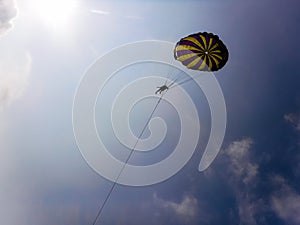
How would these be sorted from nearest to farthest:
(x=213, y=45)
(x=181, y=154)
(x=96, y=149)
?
1. (x=213, y=45)
2. (x=96, y=149)
3. (x=181, y=154)

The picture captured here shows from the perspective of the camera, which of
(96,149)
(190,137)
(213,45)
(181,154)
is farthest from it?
(190,137)

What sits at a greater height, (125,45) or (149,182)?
(125,45)

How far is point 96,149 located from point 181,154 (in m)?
8.83

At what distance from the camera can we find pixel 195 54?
101 ft

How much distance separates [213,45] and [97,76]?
1131cm

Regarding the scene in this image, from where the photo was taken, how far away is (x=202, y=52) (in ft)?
99.7

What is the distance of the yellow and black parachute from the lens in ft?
97.9

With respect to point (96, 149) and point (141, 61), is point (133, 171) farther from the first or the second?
point (141, 61)

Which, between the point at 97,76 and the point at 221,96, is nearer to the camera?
the point at 97,76

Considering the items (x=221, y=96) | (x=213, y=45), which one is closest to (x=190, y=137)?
(x=221, y=96)

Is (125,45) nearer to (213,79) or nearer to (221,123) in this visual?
(213,79)

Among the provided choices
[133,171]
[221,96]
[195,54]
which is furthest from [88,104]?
[221,96]

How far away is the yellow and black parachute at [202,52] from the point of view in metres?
29.8

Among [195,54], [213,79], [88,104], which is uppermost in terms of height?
[213,79]
